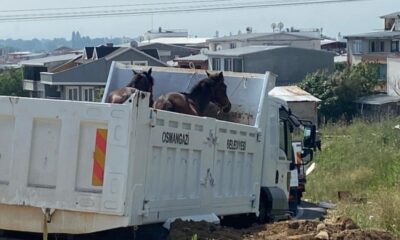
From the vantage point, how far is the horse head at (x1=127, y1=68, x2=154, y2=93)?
1374cm

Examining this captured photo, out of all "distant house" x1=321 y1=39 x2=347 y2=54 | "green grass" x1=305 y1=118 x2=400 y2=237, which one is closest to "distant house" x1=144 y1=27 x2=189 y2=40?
"distant house" x1=321 y1=39 x2=347 y2=54

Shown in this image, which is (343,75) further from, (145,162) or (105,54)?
(145,162)

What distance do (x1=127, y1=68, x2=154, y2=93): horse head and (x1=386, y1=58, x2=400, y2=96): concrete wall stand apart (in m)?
53.0

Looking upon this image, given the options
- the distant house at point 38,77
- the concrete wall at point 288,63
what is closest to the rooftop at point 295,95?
the concrete wall at point 288,63

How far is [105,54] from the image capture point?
7550 cm

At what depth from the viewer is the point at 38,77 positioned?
81.5m

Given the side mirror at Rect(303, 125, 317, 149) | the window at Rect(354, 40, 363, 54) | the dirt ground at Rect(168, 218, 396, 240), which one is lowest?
the window at Rect(354, 40, 363, 54)

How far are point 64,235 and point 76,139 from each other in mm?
1144

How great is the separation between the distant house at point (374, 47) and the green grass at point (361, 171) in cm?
3977

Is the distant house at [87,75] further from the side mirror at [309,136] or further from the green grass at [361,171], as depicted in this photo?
the side mirror at [309,136]

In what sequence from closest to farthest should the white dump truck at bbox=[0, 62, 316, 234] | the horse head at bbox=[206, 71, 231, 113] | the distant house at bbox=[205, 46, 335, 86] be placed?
the white dump truck at bbox=[0, 62, 316, 234] → the horse head at bbox=[206, 71, 231, 113] → the distant house at bbox=[205, 46, 335, 86]

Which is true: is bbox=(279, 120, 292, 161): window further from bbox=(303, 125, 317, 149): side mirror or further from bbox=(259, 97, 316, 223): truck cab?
bbox=(303, 125, 317, 149): side mirror

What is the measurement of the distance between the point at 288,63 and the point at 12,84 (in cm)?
2486

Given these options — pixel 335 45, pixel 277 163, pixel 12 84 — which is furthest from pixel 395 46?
pixel 277 163
